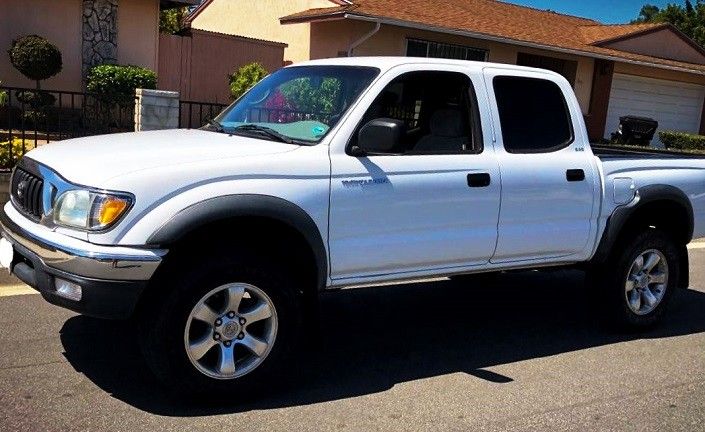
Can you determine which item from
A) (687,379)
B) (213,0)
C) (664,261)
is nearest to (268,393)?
(687,379)

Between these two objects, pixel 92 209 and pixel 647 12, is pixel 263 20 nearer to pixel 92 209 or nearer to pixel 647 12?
pixel 92 209

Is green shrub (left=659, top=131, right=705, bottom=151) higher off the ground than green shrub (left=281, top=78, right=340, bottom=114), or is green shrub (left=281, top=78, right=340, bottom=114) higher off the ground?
green shrub (left=281, top=78, right=340, bottom=114)

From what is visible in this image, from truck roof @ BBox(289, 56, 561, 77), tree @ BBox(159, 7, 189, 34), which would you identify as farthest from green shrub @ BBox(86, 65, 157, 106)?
tree @ BBox(159, 7, 189, 34)

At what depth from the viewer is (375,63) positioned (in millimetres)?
4785

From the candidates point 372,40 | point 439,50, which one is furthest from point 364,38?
point 439,50

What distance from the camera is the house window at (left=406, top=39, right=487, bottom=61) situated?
17875mm

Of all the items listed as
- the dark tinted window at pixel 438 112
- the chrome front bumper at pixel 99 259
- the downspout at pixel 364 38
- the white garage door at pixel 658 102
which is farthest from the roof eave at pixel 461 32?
the chrome front bumper at pixel 99 259

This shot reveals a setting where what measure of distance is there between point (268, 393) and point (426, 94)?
2184mm

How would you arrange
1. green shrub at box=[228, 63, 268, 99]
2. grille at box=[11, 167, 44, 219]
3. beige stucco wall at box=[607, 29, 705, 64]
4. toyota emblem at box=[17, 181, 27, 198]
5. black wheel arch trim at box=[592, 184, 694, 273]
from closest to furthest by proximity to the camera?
grille at box=[11, 167, 44, 219]
toyota emblem at box=[17, 181, 27, 198]
black wheel arch trim at box=[592, 184, 694, 273]
green shrub at box=[228, 63, 268, 99]
beige stucco wall at box=[607, 29, 705, 64]

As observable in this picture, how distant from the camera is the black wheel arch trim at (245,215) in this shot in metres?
3.66

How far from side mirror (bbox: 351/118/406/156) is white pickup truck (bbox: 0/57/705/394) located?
0.01 meters

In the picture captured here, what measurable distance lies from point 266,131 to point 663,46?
21.0 meters

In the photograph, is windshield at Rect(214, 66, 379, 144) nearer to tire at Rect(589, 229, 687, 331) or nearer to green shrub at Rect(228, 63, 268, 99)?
tire at Rect(589, 229, 687, 331)

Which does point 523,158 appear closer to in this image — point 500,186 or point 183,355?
point 500,186
